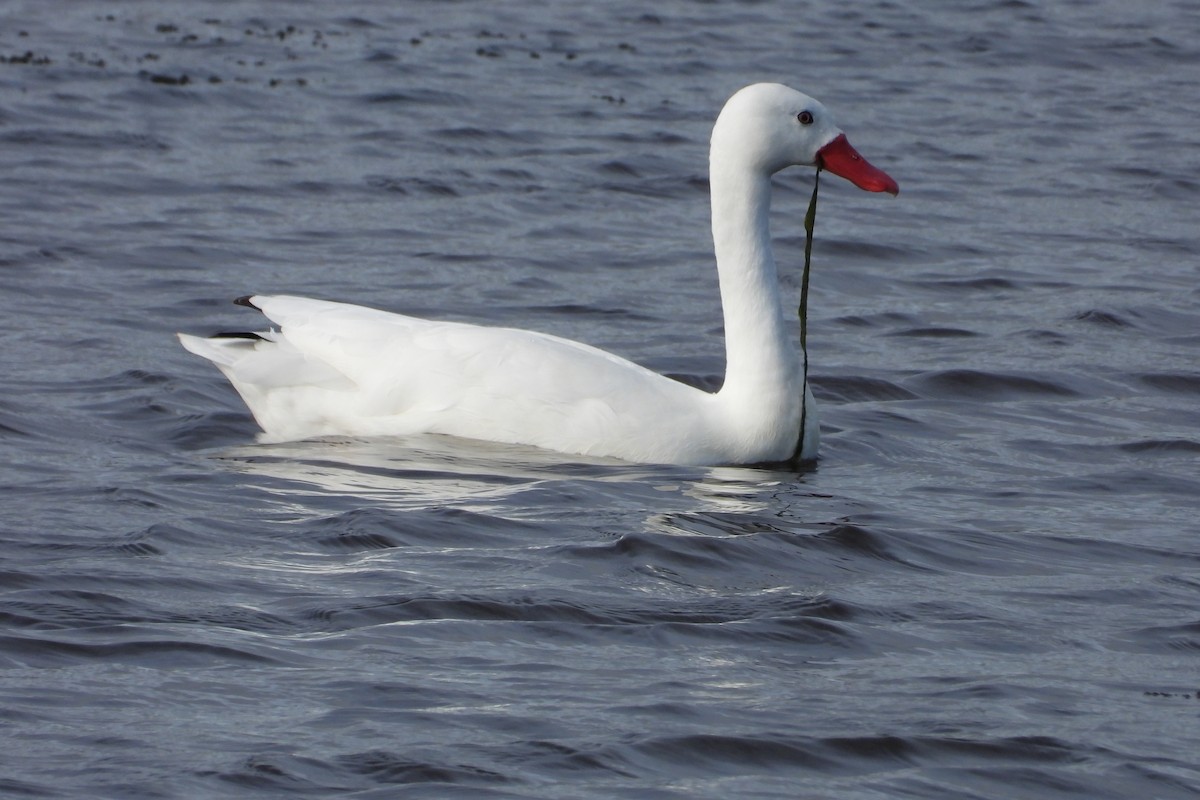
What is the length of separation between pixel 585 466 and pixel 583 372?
0.36 metres

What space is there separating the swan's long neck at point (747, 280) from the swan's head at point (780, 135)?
0.20 feet

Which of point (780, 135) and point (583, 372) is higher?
point (780, 135)

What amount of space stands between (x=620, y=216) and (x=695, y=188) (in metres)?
1.02

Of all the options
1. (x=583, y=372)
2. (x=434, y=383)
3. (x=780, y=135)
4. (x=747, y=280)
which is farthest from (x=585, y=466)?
(x=780, y=135)

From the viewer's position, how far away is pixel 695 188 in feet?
46.5

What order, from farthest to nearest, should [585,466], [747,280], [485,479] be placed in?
[747,280]
[585,466]
[485,479]

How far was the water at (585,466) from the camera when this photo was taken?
516cm

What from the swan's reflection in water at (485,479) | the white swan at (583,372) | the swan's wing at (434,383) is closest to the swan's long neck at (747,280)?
the white swan at (583,372)

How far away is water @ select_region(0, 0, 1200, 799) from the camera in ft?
16.9

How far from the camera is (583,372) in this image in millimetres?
7906

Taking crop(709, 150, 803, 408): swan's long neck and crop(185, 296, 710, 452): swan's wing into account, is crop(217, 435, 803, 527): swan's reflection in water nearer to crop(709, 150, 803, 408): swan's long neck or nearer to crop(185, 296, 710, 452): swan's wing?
crop(185, 296, 710, 452): swan's wing

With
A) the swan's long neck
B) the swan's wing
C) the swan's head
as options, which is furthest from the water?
the swan's head

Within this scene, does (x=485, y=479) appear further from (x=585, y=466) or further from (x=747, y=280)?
(x=747, y=280)

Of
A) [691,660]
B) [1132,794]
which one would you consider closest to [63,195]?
[691,660]
